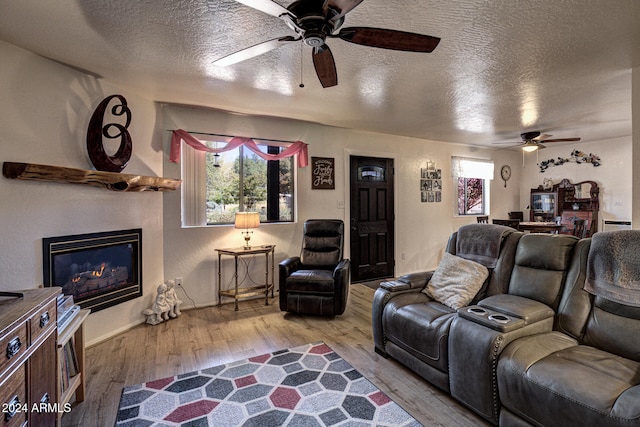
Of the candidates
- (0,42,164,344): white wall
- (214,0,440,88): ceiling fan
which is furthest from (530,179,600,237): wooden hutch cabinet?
(0,42,164,344): white wall

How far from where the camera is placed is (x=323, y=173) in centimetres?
468

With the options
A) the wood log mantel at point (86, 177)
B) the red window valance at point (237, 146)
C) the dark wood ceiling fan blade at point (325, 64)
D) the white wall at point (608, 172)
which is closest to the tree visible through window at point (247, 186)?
the red window valance at point (237, 146)

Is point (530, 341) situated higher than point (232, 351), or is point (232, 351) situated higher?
point (530, 341)

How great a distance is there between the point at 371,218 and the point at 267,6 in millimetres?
4059

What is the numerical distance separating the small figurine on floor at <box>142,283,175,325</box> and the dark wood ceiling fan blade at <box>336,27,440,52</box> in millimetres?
3178

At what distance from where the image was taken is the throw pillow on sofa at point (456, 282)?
244 centimetres

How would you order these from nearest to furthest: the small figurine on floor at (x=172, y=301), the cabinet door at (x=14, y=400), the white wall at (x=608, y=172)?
the cabinet door at (x=14, y=400)
the small figurine on floor at (x=172, y=301)
the white wall at (x=608, y=172)

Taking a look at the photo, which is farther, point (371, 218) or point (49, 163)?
point (371, 218)

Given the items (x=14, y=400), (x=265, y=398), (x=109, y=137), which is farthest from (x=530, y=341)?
(x=109, y=137)

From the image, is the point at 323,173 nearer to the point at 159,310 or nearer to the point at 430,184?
the point at 430,184

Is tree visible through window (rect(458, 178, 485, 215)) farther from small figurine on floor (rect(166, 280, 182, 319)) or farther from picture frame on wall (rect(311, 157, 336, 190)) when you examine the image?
small figurine on floor (rect(166, 280, 182, 319))

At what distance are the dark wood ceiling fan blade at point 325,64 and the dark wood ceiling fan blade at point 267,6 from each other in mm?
340

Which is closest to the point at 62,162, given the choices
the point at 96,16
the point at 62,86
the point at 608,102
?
the point at 62,86

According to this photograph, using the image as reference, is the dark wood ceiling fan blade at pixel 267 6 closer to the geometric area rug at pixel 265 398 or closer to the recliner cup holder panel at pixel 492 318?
the recliner cup holder panel at pixel 492 318
